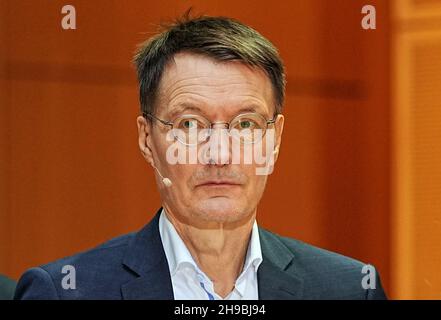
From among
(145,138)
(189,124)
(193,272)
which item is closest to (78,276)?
(193,272)

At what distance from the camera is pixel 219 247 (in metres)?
2.48

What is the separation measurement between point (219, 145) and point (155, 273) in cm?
42

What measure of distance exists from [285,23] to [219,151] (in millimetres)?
485

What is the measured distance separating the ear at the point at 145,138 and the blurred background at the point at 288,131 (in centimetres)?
4

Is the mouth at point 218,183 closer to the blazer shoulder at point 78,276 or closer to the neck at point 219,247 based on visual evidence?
the neck at point 219,247

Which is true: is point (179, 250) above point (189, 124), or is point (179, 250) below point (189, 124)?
below

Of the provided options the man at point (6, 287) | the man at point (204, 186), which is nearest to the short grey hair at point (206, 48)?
the man at point (204, 186)

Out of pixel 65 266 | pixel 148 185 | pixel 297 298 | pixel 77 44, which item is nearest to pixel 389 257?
pixel 297 298

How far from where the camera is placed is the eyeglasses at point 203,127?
2.41 metres

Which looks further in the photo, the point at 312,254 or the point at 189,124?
the point at 312,254

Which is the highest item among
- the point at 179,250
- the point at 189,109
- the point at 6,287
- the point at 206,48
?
the point at 206,48

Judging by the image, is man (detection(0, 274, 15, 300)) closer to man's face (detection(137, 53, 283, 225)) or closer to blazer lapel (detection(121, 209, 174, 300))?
blazer lapel (detection(121, 209, 174, 300))

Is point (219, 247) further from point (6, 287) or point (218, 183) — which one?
point (6, 287)
